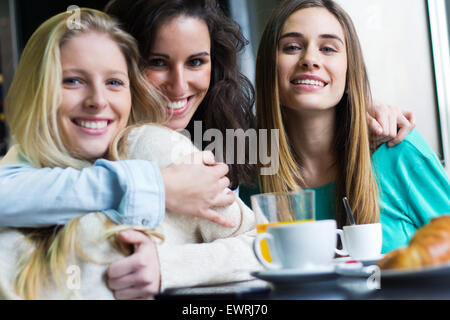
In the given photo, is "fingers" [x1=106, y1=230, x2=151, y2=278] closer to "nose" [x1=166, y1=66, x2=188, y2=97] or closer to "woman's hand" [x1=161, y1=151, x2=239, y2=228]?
"woman's hand" [x1=161, y1=151, x2=239, y2=228]

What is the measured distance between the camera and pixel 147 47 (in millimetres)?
916

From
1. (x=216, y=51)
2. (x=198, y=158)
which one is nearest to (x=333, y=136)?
(x=216, y=51)

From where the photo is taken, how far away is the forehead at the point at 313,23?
37.2 inches

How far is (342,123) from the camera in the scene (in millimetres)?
1007

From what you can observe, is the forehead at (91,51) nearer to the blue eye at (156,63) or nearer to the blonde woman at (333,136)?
the blue eye at (156,63)

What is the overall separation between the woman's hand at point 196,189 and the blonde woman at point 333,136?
0.87ft

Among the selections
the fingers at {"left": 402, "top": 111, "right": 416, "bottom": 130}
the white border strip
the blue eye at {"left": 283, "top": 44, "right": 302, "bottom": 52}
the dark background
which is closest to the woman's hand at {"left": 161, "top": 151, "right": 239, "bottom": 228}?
the blue eye at {"left": 283, "top": 44, "right": 302, "bottom": 52}

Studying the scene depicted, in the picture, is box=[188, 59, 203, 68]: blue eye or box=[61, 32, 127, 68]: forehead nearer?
box=[61, 32, 127, 68]: forehead

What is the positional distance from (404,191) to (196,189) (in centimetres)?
50

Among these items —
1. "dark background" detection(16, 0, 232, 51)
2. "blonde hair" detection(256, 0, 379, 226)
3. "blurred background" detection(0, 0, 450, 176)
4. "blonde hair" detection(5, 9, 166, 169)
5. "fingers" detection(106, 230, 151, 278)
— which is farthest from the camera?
"dark background" detection(16, 0, 232, 51)

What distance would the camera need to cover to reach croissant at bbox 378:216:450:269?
1.35 feet

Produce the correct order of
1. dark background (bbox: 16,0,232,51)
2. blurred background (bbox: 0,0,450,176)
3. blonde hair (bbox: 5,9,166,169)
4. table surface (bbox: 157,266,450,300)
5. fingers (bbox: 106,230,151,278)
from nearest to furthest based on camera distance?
1. table surface (bbox: 157,266,450,300)
2. fingers (bbox: 106,230,151,278)
3. blonde hair (bbox: 5,9,166,169)
4. blurred background (bbox: 0,0,450,176)
5. dark background (bbox: 16,0,232,51)

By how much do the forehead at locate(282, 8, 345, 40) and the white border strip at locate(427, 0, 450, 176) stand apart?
0.49m
